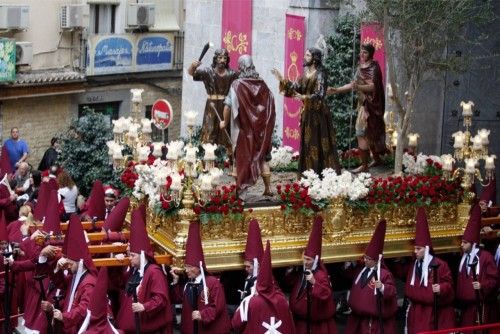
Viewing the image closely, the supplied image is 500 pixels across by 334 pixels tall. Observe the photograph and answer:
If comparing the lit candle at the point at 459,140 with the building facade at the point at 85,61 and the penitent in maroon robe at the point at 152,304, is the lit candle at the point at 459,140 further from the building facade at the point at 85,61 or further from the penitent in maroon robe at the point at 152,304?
the building facade at the point at 85,61

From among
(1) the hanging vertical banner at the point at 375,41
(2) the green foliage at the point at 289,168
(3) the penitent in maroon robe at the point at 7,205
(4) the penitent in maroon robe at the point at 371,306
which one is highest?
(1) the hanging vertical banner at the point at 375,41

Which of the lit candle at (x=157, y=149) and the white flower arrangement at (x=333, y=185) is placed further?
the lit candle at (x=157, y=149)

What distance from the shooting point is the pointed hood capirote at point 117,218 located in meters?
21.4

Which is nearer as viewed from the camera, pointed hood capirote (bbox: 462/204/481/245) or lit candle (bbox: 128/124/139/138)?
pointed hood capirote (bbox: 462/204/481/245)

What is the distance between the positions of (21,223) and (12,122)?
39.6 ft

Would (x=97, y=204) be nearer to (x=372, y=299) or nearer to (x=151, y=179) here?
(x=151, y=179)

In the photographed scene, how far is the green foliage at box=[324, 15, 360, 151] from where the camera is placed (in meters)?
28.3

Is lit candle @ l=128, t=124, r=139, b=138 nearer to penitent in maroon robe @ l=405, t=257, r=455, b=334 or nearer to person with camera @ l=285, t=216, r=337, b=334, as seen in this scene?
person with camera @ l=285, t=216, r=337, b=334

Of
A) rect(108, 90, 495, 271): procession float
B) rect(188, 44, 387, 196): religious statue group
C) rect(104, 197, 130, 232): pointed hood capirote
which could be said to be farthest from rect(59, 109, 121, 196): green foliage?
rect(104, 197, 130, 232): pointed hood capirote

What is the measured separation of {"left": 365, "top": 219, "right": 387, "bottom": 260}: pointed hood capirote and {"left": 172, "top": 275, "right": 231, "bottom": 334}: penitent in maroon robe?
6.71 ft

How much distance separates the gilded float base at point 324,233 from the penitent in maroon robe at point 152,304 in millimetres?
1273

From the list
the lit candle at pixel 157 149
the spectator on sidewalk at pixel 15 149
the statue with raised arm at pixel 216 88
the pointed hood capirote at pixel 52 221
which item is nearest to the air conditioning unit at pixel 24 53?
the spectator on sidewalk at pixel 15 149

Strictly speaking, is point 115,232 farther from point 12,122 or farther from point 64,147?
point 12,122

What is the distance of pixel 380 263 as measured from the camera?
20500 mm
